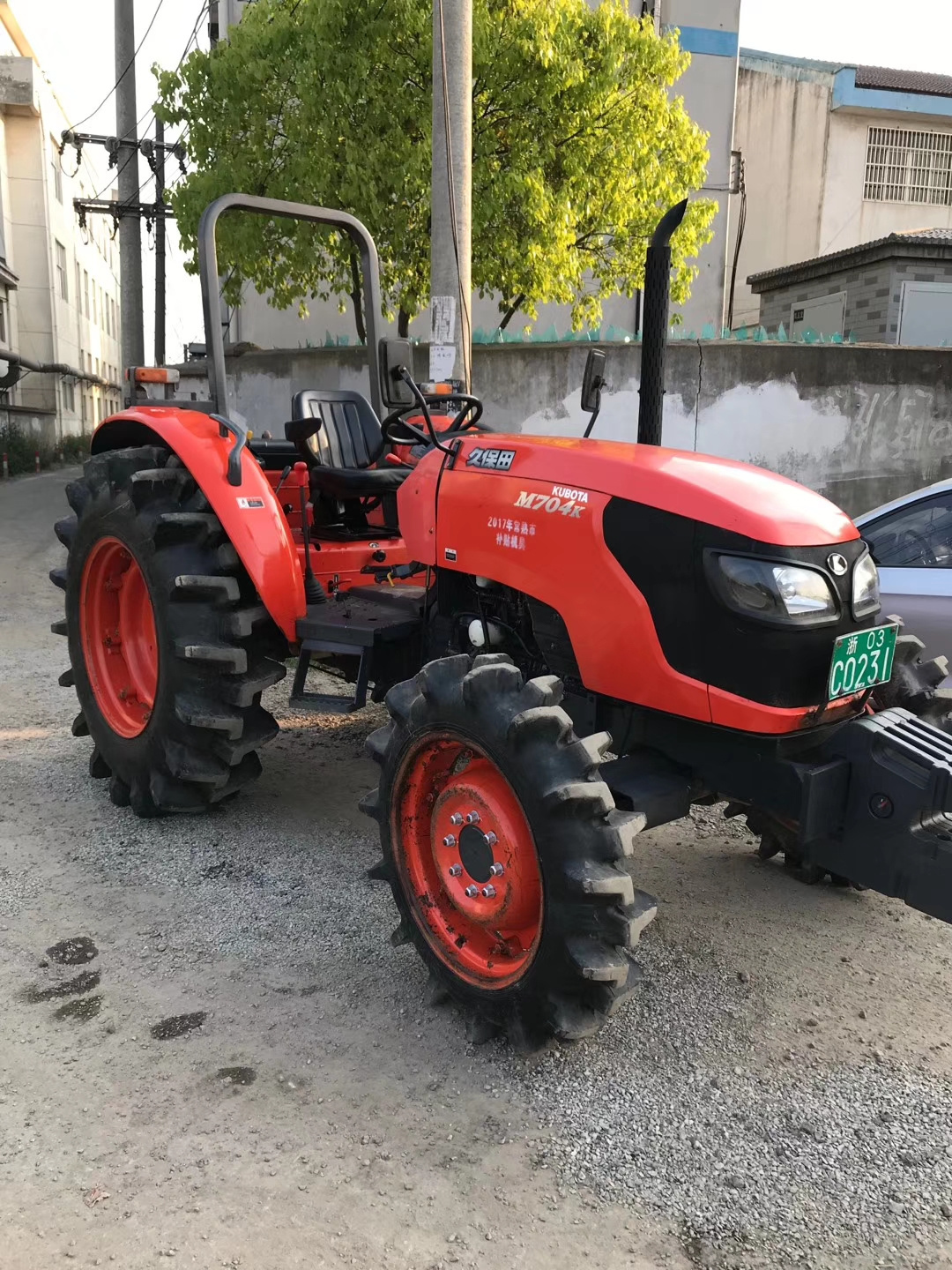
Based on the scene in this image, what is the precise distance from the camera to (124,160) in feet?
51.1

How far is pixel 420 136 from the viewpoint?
10.4 meters

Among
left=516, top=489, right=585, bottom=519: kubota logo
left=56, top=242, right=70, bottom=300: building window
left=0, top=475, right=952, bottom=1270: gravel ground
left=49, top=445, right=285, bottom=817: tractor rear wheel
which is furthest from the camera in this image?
left=56, top=242, right=70, bottom=300: building window

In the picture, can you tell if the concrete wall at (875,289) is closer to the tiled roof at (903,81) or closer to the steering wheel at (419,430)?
the tiled roof at (903,81)

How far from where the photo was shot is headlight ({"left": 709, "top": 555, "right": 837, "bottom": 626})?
2252mm

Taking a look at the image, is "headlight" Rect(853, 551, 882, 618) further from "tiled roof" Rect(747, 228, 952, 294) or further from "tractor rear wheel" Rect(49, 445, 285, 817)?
"tiled roof" Rect(747, 228, 952, 294)

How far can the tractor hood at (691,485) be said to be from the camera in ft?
7.57

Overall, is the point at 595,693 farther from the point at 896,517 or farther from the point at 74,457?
the point at 74,457

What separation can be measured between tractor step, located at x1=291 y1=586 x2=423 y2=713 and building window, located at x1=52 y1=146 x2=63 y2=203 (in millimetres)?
34978

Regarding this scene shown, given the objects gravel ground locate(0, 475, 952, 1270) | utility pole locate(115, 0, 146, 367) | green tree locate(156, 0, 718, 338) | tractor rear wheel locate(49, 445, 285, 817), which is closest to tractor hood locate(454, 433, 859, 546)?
tractor rear wheel locate(49, 445, 285, 817)

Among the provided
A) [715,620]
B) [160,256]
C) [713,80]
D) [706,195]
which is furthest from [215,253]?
[160,256]

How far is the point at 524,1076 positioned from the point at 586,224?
1072 centimetres

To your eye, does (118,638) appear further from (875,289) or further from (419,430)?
(875,289)

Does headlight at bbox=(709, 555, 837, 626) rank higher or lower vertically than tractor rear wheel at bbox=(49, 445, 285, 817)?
higher

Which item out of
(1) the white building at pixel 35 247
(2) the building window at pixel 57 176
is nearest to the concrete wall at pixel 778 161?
(1) the white building at pixel 35 247
